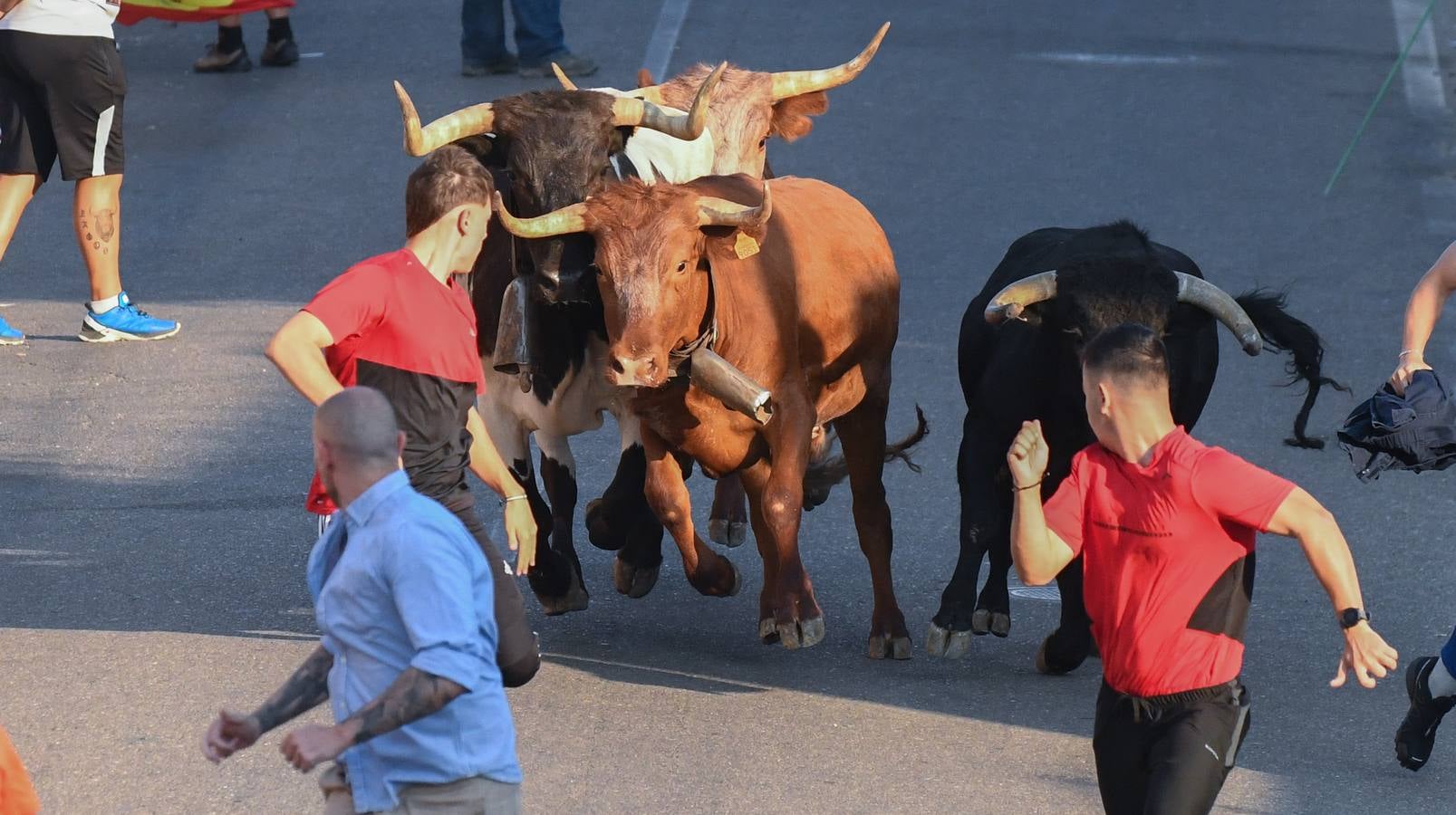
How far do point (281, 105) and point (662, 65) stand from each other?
3.16 metres

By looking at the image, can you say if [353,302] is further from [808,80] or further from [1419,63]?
[1419,63]

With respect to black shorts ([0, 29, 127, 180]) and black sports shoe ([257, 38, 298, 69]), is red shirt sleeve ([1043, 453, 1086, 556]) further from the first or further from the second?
black sports shoe ([257, 38, 298, 69])

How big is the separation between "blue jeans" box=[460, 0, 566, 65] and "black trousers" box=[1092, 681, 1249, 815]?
11.9 meters

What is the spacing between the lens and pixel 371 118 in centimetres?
1570

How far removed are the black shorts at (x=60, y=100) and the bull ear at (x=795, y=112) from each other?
3.63 metres

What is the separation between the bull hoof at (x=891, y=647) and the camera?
7.22m

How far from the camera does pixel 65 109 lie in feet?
34.2

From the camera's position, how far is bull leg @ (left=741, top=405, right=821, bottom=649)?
6.86 m

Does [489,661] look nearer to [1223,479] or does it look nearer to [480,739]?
[480,739]

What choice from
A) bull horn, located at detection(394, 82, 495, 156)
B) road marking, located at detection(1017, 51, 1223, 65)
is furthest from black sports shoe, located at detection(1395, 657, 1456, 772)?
road marking, located at detection(1017, 51, 1223, 65)

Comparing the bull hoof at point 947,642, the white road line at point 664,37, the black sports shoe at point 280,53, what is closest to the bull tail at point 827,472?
the bull hoof at point 947,642

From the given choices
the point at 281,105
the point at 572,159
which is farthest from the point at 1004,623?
the point at 281,105

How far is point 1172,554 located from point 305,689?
80.1 inches

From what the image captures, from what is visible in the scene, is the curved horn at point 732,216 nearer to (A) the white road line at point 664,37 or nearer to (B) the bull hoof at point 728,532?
(B) the bull hoof at point 728,532
